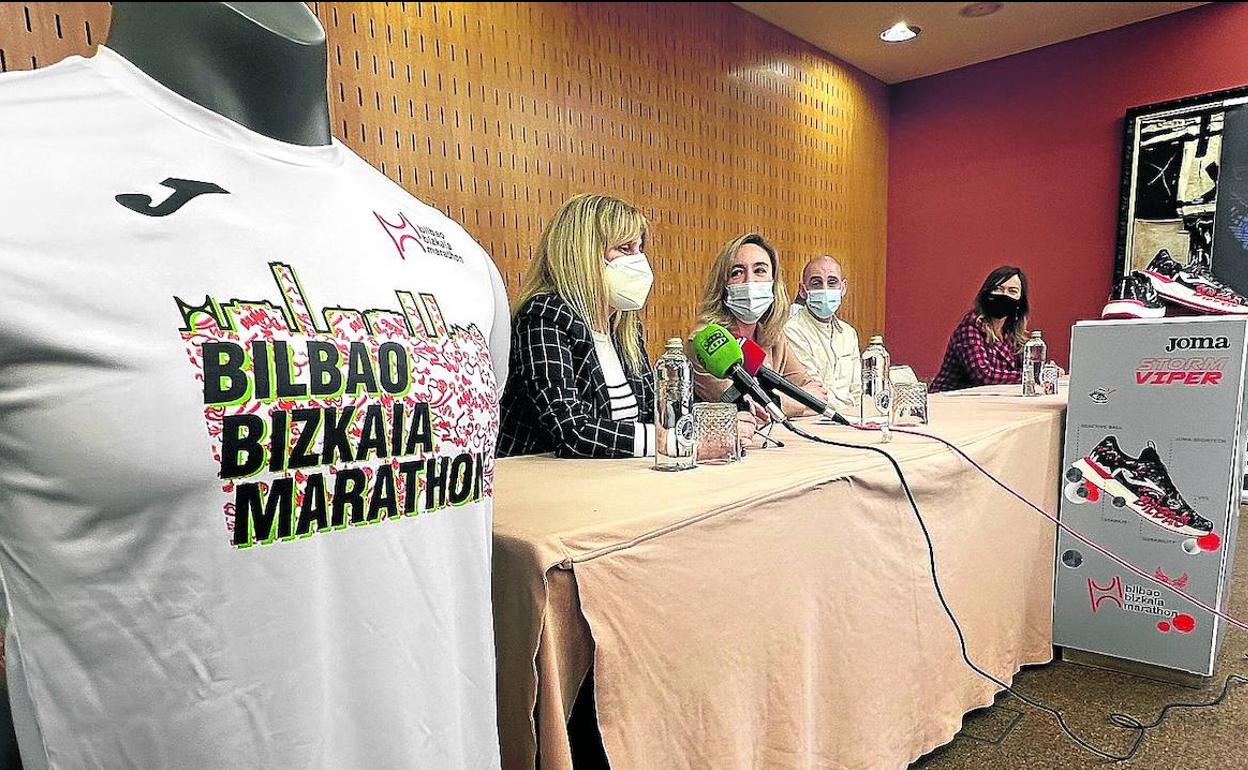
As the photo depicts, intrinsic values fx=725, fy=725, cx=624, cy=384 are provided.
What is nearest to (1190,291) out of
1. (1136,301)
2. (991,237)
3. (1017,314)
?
(1136,301)

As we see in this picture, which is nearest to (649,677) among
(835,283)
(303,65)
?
(303,65)

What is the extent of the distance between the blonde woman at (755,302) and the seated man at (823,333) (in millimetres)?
332

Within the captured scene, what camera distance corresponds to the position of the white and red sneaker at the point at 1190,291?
5.98ft

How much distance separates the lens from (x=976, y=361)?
9.48 feet

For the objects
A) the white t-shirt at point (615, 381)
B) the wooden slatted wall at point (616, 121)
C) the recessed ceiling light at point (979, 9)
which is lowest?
the white t-shirt at point (615, 381)

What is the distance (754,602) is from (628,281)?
2.45ft

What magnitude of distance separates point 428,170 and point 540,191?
0.40m

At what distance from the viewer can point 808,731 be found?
44.5 inches

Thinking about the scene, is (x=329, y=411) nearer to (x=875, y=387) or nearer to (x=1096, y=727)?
(x=875, y=387)

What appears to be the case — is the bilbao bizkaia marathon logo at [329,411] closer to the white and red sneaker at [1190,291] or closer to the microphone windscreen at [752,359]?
the microphone windscreen at [752,359]

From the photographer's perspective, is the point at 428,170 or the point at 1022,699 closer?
the point at 1022,699

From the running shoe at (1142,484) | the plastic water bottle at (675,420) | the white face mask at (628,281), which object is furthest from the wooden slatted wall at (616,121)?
the running shoe at (1142,484)

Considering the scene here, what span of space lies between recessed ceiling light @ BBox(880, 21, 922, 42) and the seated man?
7.70ft

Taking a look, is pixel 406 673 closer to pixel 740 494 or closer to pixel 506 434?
pixel 740 494
